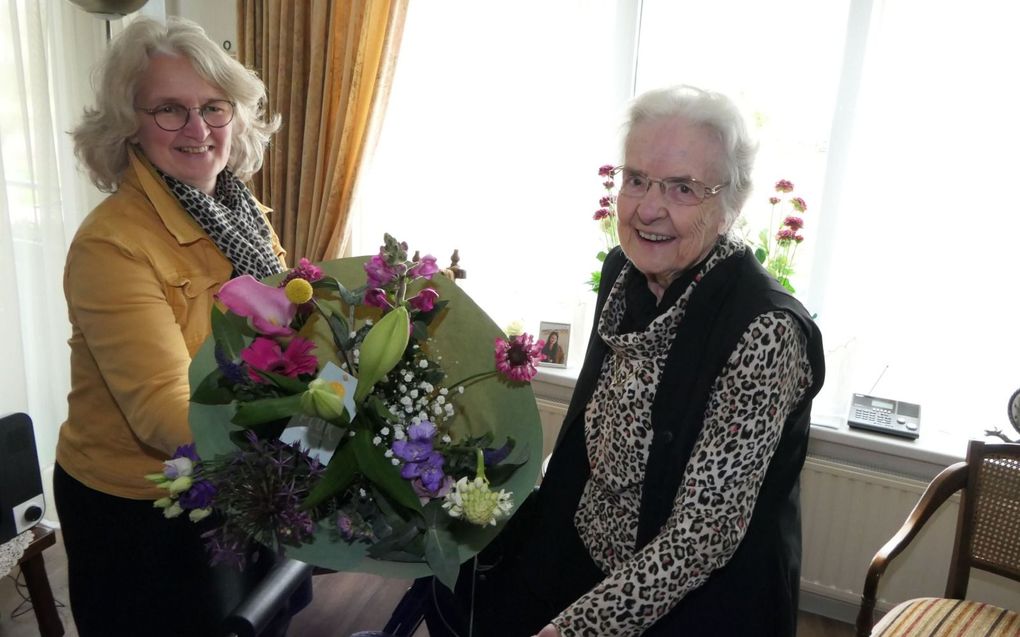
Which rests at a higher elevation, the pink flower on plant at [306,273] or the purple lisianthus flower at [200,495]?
the pink flower on plant at [306,273]

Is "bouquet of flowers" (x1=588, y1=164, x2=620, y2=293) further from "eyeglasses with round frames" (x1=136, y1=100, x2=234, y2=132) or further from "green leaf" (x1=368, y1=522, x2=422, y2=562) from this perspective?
"green leaf" (x1=368, y1=522, x2=422, y2=562)

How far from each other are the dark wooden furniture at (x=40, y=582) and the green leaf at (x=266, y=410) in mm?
1806

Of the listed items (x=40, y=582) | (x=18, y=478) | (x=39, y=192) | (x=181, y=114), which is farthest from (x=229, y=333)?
(x=39, y=192)

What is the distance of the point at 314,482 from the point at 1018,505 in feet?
6.14

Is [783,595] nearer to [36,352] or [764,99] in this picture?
[764,99]

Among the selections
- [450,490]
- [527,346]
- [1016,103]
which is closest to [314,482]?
[450,490]

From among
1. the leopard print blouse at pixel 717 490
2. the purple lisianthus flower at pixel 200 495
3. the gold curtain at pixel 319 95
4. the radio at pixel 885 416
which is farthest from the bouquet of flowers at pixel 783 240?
the purple lisianthus flower at pixel 200 495

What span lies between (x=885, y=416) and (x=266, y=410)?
2139mm

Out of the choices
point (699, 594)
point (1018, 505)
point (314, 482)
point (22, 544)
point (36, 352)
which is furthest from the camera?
point (36, 352)

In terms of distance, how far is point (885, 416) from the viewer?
230cm

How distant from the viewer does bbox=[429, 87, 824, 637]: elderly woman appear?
103 cm

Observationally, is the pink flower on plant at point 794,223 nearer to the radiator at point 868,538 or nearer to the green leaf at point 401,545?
the radiator at point 868,538

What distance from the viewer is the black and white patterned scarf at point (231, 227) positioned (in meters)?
1.38

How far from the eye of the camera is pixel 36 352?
2.80 meters
